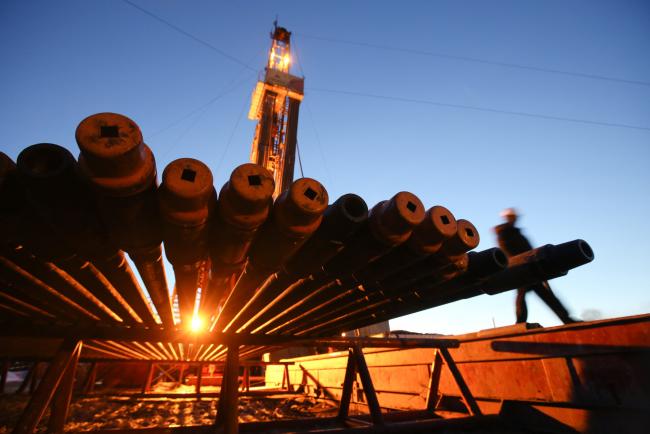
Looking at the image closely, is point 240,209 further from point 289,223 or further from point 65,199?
point 65,199

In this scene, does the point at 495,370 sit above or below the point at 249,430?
above

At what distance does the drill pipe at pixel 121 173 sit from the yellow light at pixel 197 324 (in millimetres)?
2682

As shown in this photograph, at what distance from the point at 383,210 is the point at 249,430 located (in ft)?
12.5

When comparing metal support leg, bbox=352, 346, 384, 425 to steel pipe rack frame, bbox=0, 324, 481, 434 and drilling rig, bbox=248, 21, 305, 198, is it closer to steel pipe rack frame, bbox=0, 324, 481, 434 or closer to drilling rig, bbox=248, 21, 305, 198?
steel pipe rack frame, bbox=0, 324, 481, 434

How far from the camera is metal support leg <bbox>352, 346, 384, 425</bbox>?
3.41m

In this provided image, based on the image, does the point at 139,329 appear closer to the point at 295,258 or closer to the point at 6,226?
the point at 6,226

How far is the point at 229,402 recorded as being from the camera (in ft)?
10.4

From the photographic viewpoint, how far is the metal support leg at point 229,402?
10.00 ft

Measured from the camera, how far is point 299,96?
58.0ft

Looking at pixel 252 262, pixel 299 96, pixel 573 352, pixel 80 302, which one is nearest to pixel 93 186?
pixel 252 262

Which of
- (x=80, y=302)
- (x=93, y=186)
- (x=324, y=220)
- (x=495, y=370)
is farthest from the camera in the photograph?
(x=495, y=370)

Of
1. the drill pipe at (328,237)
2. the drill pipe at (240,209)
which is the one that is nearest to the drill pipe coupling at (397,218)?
the drill pipe at (328,237)

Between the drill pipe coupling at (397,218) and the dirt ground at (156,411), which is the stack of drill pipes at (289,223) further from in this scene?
the dirt ground at (156,411)

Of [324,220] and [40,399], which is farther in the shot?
[40,399]
